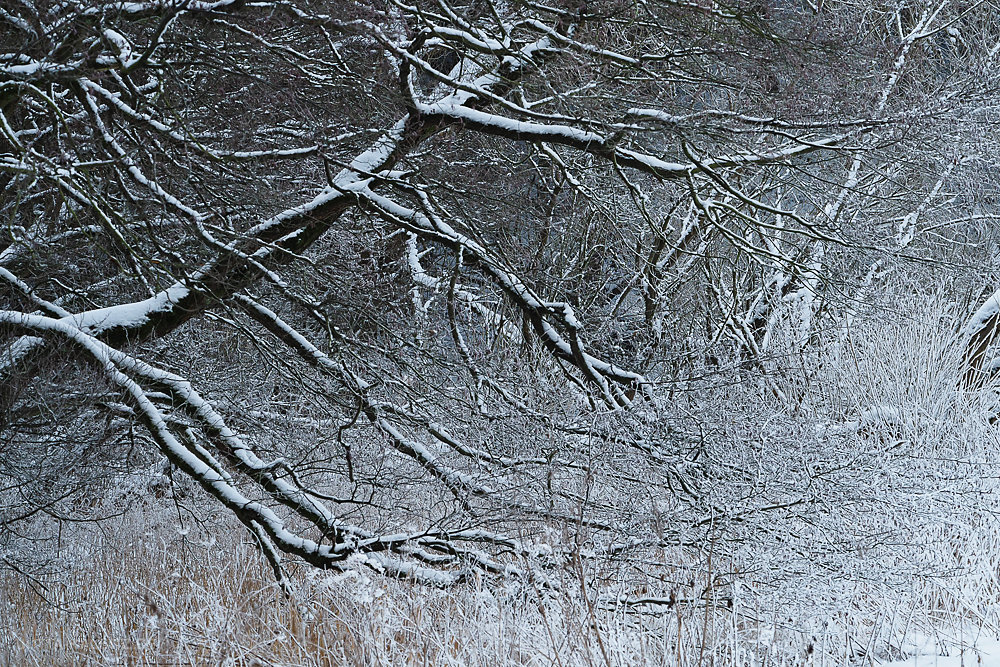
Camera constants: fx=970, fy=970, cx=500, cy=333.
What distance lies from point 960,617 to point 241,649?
Result: 3011 millimetres

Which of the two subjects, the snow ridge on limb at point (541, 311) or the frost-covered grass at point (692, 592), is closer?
the frost-covered grass at point (692, 592)

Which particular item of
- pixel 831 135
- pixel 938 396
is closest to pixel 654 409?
pixel 831 135

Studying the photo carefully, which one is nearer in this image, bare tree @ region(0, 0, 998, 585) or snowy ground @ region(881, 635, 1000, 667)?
snowy ground @ region(881, 635, 1000, 667)

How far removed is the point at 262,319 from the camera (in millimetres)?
4496

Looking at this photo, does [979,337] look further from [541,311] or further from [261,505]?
[261,505]

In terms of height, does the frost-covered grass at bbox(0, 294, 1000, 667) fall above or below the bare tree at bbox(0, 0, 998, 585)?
below

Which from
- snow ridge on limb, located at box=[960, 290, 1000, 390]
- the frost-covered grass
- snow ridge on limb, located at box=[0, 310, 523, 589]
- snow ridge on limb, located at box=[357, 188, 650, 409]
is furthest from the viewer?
snow ridge on limb, located at box=[960, 290, 1000, 390]

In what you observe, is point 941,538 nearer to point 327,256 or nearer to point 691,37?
point 691,37

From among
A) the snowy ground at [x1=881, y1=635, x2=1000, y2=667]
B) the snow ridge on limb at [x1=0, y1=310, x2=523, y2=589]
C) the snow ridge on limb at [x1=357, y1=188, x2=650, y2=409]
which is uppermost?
the snow ridge on limb at [x1=357, y1=188, x2=650, y2=409]

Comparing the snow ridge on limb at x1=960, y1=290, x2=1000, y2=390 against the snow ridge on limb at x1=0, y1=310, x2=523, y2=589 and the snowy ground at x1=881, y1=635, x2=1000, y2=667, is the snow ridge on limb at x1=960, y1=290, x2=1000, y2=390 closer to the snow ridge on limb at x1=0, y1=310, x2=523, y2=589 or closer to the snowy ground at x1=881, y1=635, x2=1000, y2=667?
→ the snowy ground at x1=881, y1=635, x2=1000, y2=667

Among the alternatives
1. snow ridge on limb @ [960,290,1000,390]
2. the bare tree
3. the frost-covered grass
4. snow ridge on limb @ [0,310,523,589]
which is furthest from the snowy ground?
snow ridge on limb @ [960,290,1000,390]

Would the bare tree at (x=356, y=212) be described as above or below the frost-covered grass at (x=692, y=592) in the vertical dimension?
above

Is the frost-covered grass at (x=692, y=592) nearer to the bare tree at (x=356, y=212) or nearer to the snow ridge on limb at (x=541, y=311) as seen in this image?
the bare tree at (x=356, y=212)

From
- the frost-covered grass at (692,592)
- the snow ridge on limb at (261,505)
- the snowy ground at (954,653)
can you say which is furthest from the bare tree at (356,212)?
the snowy ground at (954,653)
